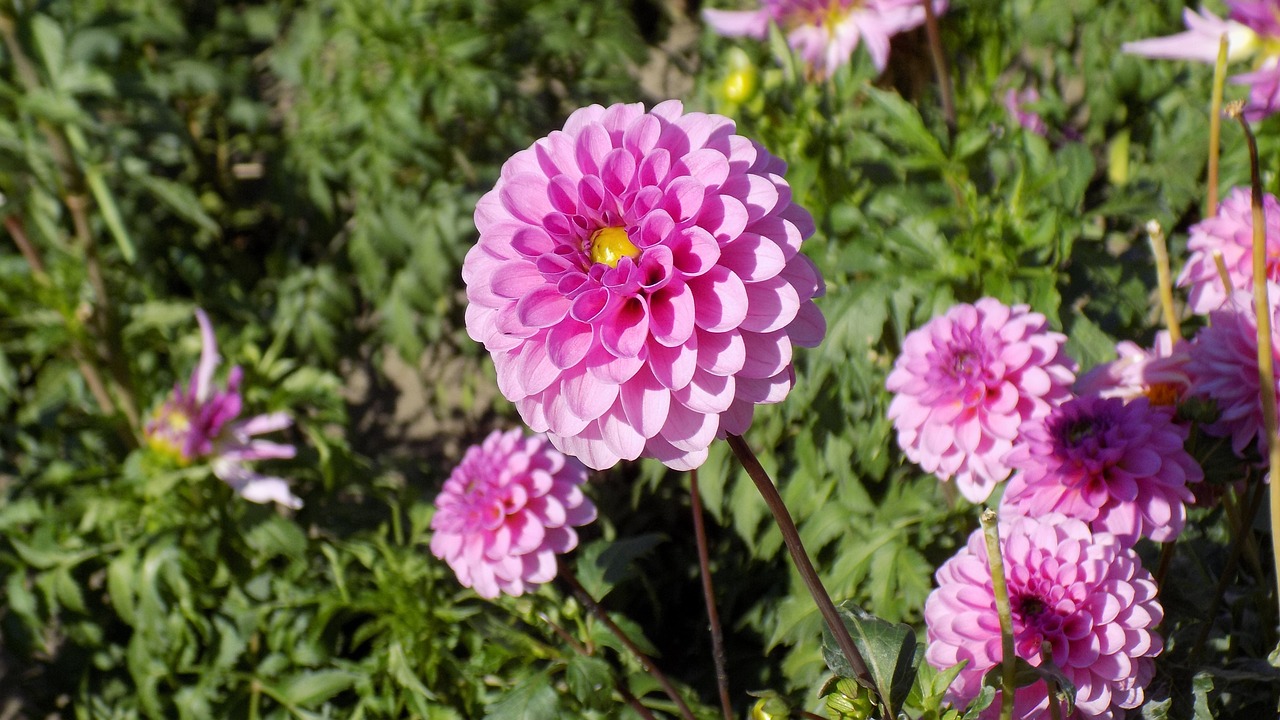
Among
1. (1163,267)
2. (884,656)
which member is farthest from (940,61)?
(884,656)

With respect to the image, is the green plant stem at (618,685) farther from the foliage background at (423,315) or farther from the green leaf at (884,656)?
the green leaf at (884,656)

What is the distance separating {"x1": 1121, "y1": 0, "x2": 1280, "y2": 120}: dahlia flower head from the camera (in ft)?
4.28

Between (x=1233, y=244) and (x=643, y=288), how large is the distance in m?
0.76

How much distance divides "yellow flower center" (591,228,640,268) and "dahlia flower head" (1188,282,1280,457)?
0.56m

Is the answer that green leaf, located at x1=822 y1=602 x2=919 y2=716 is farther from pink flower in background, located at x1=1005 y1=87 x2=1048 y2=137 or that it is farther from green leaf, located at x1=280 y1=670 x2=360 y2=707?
pink flower in background, located at x1=1005 y1=87 x2=1048 y2=137

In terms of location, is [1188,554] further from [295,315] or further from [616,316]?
[295,315]

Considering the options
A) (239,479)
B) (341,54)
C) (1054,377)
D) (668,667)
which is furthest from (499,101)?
(1054,377)

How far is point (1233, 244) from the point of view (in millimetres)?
1109

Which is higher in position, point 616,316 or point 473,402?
point 616,316

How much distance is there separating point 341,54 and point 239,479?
1.02 m

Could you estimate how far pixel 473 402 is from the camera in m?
2.60

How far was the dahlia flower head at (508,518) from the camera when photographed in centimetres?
129

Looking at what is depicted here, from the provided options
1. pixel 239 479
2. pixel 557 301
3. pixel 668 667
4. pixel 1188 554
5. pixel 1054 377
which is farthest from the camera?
pixel 668 667

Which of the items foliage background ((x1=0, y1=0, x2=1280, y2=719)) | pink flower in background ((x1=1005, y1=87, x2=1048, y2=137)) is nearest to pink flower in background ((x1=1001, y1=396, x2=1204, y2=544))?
foliage background ((x1=0, y1=0, x2=1280, y2=719))
